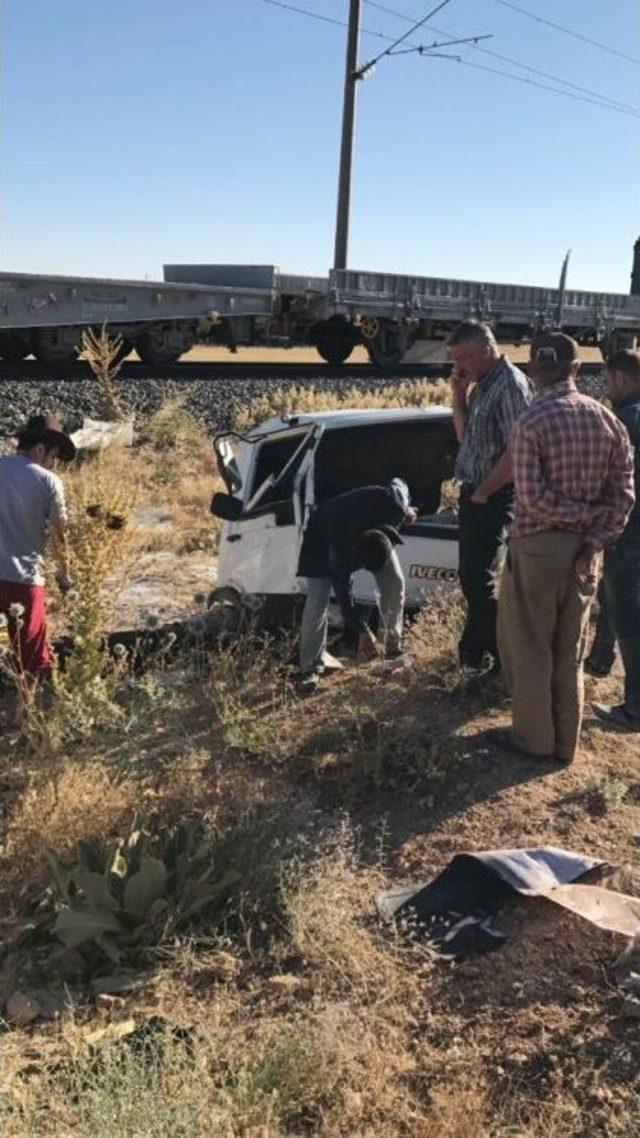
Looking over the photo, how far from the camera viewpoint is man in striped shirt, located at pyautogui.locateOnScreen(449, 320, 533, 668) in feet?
15.9

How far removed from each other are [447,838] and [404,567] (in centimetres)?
281

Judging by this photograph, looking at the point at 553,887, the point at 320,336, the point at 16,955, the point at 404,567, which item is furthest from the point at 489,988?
the point at 320,336

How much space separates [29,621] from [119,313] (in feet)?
35.9

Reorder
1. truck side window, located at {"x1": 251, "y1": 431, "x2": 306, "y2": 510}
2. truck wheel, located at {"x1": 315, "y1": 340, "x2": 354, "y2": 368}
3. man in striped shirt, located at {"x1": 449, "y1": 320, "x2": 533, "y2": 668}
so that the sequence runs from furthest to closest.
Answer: truck wheel, located at {"x1": 315, "y1": 340, "x2": 354, "y2": 368}, truck side window, located at {"x1": 251, "y1": 431, "x2": 306, "y2": 510}, man in striped shirt, located at {"x1": 449, "y1": 320, "x2": 533, "y2": 668}

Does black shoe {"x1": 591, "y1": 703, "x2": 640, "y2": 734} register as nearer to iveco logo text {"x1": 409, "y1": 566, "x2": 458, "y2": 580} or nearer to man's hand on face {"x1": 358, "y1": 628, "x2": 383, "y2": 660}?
man's hand on face {"x1": 358, "y1": 628, "x2": 383, "y2": 660}

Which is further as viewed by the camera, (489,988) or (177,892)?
(177,892)

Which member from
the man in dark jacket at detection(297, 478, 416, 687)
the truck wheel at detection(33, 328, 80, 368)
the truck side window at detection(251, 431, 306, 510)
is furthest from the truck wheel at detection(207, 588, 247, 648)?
the truck wheel at detection(33, 328, 80, 368)

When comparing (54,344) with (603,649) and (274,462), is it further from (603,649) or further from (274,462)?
(603,649)

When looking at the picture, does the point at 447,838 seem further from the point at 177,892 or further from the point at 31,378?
the point at 31,378

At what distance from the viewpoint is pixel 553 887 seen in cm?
347

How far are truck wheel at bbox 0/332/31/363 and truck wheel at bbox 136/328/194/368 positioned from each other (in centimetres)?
213

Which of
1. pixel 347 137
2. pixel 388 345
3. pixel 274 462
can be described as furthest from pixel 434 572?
pixel 347 137

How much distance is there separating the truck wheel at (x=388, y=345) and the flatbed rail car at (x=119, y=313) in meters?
3.03

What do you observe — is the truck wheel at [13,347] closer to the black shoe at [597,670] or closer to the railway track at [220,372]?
the railway track at [220,372]
